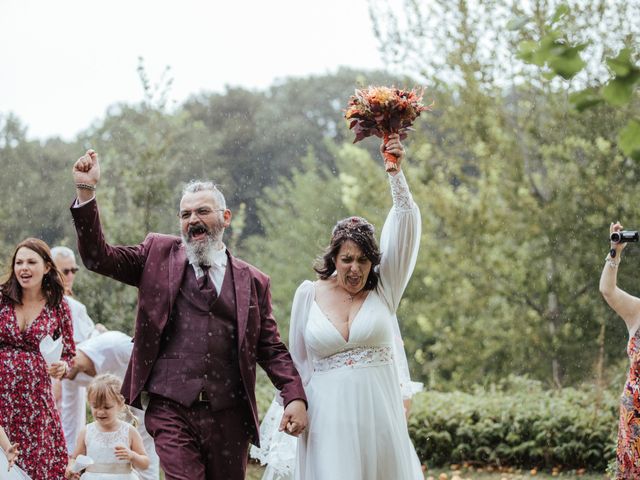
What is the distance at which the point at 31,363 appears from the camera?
6445 mm

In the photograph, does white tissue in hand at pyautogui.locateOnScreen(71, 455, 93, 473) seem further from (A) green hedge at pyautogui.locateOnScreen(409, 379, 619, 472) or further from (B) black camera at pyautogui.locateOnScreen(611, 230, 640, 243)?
(A) green hedge at pyautogui.locateOnScreen(409, 379, 619, 472)

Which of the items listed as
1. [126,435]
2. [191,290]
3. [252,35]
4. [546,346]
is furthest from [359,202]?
[252,35]

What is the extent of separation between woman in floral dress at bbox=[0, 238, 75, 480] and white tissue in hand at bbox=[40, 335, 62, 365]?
0.14 ft

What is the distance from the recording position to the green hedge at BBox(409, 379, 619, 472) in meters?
10.6

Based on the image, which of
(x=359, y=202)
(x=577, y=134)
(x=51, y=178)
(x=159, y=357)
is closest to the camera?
(x=159, y=357)

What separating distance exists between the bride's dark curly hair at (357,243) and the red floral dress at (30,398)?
6.60ft

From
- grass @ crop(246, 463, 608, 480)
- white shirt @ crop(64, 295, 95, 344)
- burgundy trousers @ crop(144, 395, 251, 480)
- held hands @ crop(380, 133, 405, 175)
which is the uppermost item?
held hands @ crop(380, 133, 405, 175)

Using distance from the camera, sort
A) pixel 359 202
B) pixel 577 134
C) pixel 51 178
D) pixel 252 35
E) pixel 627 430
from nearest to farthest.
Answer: pixel 627 430, pixel 577 134, pixel 359 202, pixel 51 178, pixel 252 35

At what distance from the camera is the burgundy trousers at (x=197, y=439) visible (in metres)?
4.81

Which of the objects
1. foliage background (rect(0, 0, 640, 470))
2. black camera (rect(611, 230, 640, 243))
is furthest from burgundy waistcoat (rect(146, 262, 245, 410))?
foliage background (rect(0, 0, 640, 470))

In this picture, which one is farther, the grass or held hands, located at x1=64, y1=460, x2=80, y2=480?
the grass

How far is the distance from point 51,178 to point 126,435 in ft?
79.7

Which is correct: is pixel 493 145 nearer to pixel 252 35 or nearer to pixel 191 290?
pixel 191 290

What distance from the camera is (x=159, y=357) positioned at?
16.3 feet
